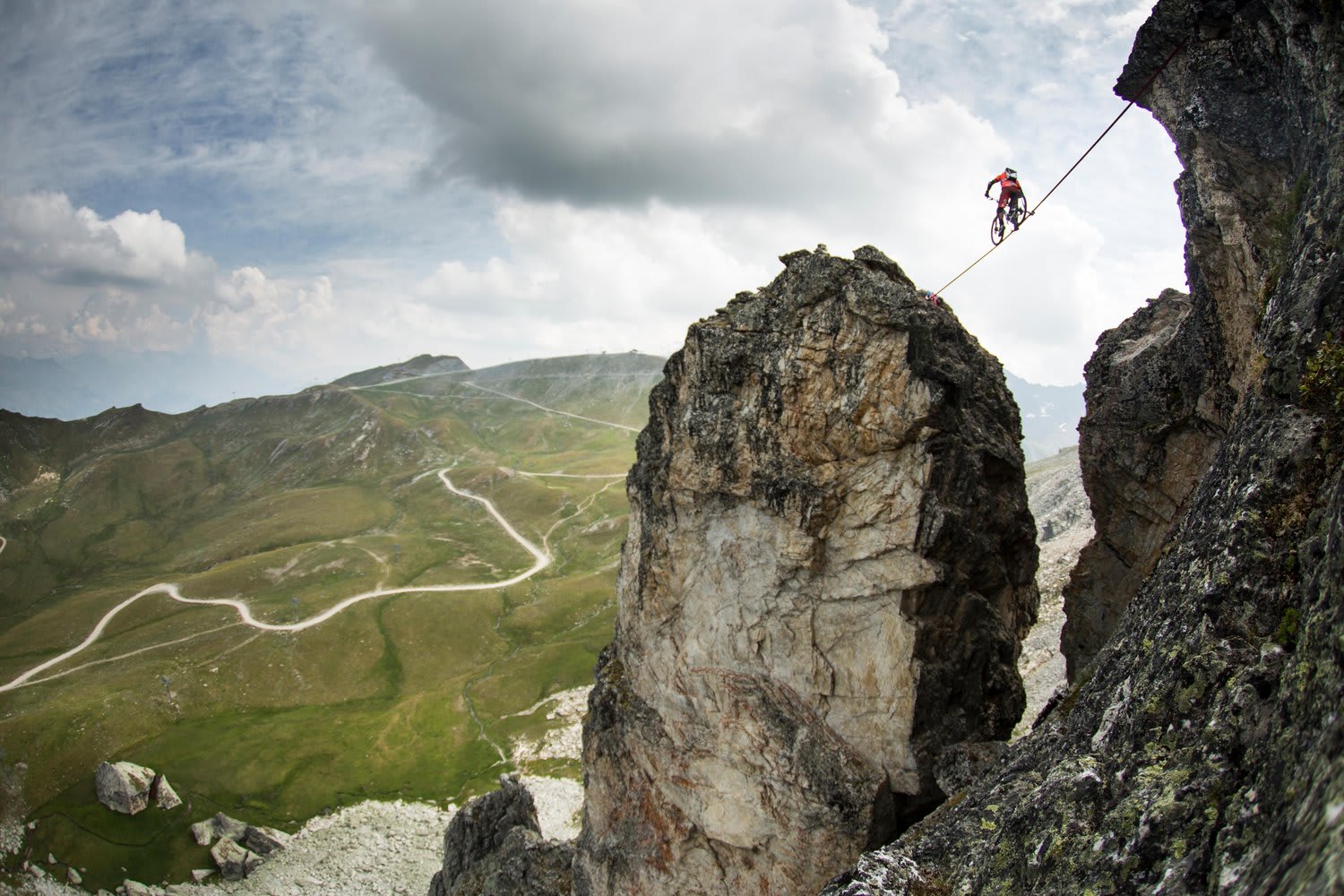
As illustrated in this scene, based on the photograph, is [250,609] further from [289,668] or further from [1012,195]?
[1012,195]

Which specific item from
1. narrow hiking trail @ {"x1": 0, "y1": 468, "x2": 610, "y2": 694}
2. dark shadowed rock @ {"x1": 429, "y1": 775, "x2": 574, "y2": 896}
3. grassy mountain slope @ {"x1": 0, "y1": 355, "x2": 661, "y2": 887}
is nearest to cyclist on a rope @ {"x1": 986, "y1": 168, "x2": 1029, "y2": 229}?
dark shadowed rock @ {"x1": 429, "y1": 775, "x2": 574, "y2": 896}

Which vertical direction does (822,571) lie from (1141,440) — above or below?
below

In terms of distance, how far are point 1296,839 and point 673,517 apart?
23620 millimetres

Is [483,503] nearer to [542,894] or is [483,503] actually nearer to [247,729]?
[247,729]

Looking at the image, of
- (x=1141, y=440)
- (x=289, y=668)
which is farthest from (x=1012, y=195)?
(x=289, y=668)

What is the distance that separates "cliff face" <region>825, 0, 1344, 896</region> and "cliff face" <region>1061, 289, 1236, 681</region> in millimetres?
3874

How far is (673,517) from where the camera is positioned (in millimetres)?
29781

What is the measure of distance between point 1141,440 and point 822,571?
12343 mm

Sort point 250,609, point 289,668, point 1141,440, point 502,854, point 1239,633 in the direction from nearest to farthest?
point 1239,633
point 1141,440
point 502,854
point 289,668
point 250,609

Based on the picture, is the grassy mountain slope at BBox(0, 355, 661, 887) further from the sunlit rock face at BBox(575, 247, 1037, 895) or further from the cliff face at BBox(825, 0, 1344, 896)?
the cliff face at BBox(825, 0, 1344, 896)

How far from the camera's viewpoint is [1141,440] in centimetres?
2444

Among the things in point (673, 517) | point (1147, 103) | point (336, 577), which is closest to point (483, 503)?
point (336, 577)

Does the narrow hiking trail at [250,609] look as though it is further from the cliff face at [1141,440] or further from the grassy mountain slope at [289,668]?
the cliff face at [1141,440]

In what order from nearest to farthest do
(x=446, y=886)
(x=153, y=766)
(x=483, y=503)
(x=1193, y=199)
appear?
(x=1193, y=199)
(x=446, y=886)
(x=153, y=766)
(x=483, y=503)
